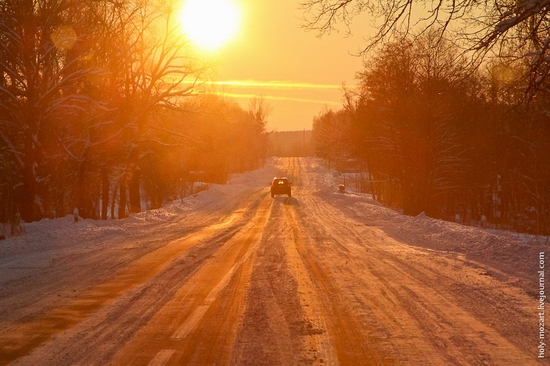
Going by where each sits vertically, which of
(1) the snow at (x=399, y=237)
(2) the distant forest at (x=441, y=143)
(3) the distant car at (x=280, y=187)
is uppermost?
(2) the distant forest at (x=441, y=143)

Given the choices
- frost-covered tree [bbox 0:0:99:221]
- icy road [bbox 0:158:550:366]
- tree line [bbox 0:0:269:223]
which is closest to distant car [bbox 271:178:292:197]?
tree line [bbox 0:0:269:223]

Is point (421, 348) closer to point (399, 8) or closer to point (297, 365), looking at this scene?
point (297, 365)

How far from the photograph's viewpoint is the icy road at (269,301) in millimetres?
6195

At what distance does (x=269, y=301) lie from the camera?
8.81m

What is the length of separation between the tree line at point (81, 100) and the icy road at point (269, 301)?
228 inches

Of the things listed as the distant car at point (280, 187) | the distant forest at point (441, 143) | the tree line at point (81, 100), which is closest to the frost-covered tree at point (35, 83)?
the tree line at point (81, 100)

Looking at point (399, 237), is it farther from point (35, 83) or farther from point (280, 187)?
point (280, 187)

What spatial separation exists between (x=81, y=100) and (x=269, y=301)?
16653mm

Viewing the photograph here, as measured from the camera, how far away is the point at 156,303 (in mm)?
8727

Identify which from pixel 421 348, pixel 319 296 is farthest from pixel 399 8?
pixel 421 348

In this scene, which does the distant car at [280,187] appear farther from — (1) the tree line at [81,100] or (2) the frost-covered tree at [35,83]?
(2) the frost-covered tree at [35,83]

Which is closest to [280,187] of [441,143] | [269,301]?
[441,143]

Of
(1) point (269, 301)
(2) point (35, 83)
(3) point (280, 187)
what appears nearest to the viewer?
(1) point (269, 301)

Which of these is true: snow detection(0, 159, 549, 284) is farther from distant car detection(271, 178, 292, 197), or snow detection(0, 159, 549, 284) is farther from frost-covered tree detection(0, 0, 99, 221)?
distant car detection(271, 178, 292, 197)
